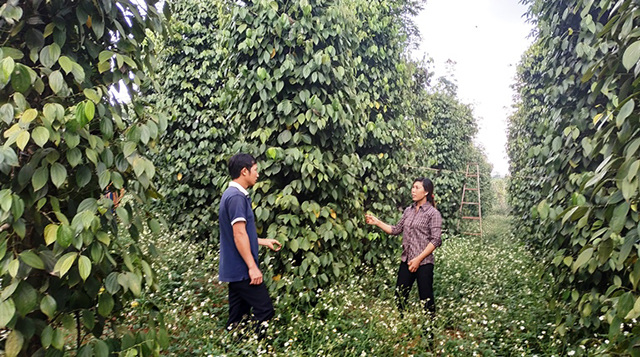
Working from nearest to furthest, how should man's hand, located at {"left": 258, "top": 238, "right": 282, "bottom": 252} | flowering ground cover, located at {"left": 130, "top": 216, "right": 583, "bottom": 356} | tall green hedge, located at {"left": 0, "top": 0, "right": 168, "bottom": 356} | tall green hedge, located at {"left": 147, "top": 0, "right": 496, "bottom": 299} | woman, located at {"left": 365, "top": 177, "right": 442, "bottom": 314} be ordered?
tall green hedge, located at {"left": 0, "top": 0, "right": 168, "bottom": 356}, flowering ground cover, located at {"left": 130, "top": 216, "right": 583, "bottom": 356}, man's hand, located at {"left": 258, "top": 238, "right": 282, "bottom": 252}, tall green hedge, located at {"left": 147, "top": 0, "right": 496, "bottom": 299}, woman, located at {"left": 365, "top": 177, "right": 442, "bottom": 314}

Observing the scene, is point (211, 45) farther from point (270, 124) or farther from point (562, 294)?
point (562, 294)

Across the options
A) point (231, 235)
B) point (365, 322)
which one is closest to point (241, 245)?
point (231, 235)

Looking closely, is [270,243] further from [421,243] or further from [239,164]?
[421,243]

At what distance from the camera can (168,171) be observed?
22.7ft

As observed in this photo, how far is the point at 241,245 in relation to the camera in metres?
2.99

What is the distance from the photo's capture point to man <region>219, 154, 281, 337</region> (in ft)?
9.86

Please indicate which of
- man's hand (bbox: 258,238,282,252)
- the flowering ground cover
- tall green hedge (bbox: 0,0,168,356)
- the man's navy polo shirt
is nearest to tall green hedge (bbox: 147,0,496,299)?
man's hand (bbox: 258,238,282,252)

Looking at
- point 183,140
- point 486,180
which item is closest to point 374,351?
point 183,140

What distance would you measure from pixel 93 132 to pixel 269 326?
2127mm

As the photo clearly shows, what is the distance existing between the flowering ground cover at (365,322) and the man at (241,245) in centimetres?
26

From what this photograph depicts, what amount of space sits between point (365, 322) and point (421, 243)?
3.26 ft

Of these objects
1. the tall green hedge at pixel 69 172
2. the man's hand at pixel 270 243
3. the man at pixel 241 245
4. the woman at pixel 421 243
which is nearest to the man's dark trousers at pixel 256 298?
the man at pixel 241 245

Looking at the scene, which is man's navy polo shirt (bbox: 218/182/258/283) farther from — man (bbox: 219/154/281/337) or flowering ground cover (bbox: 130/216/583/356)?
flowering ground cover (bbox: 130/216/583/356)

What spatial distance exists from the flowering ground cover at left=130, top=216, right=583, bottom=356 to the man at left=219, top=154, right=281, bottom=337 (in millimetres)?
259
